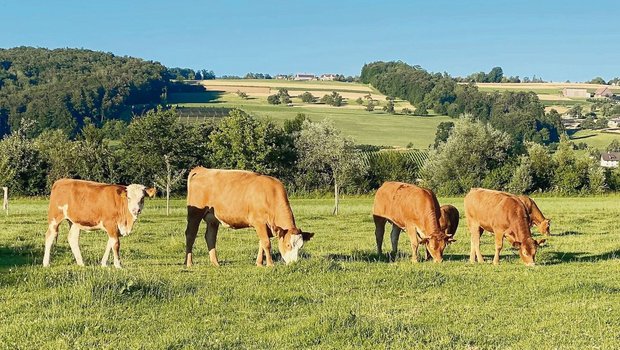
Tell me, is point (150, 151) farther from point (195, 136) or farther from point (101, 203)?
point (101, 203)

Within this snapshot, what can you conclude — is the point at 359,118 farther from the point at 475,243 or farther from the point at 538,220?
the point at 475,243

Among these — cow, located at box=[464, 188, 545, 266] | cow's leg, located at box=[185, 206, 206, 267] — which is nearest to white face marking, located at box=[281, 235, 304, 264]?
cow's leg, located at box=[185, 206, 206, 267]

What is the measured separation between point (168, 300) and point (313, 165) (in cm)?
5770

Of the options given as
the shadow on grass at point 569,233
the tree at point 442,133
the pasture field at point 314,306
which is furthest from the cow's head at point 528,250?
the tree at point 442,133

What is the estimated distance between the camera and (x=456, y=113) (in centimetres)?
13850

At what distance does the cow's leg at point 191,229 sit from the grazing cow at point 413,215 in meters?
5.54

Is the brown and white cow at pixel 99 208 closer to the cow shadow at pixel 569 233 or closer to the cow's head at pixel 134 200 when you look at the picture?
the cow's head at pixel 134 200

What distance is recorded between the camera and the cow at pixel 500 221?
15.4 meters

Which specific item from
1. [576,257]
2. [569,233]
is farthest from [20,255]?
[569,233]

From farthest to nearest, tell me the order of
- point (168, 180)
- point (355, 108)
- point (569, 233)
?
point (355, 108) < point (168, 180) < point (569, 233)

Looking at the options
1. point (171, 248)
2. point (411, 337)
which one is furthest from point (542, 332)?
point (171, 248)

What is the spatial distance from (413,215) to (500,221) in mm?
2267

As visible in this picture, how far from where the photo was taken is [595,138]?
12594cm

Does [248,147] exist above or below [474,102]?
below
